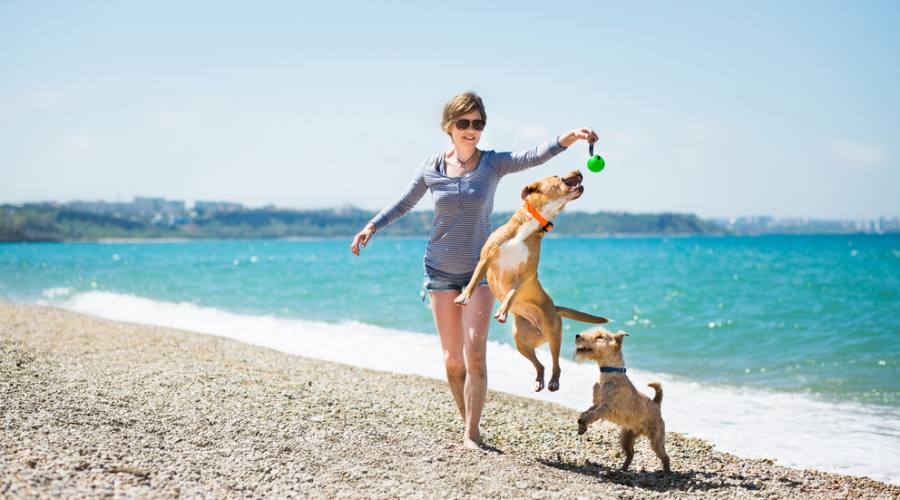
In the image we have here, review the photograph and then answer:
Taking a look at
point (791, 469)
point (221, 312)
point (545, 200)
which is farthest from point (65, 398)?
point (221, 312)

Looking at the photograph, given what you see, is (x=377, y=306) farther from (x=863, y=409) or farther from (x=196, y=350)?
(x=863, y=409)

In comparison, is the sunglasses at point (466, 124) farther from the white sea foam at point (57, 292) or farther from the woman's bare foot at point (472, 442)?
the white sea foam at point (57, 292)

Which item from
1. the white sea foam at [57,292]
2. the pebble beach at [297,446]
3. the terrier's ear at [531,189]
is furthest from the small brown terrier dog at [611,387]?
the white sea foam at [57,292]

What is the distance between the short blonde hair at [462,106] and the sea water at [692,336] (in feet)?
15.4

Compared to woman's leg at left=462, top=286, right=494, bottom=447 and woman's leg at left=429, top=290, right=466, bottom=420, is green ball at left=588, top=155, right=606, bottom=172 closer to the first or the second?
woman's leg at left=462, top=286, right=494, bottom=447

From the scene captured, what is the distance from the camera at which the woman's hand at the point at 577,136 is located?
464cm

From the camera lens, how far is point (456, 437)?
6.47 m

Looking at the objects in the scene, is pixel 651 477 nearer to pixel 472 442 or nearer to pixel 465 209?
pixel 472 442

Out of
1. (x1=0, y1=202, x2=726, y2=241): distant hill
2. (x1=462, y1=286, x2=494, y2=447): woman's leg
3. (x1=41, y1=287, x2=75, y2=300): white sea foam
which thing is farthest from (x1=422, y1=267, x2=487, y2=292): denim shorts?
(x1=0, y1=202, x2=726, y2=241): distant hill

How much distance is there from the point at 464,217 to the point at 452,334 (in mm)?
987

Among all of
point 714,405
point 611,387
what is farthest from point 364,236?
point 714,405

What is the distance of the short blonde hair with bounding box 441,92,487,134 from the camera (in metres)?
5.22

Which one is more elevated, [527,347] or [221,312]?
[527,347]

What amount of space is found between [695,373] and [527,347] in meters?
9.21
